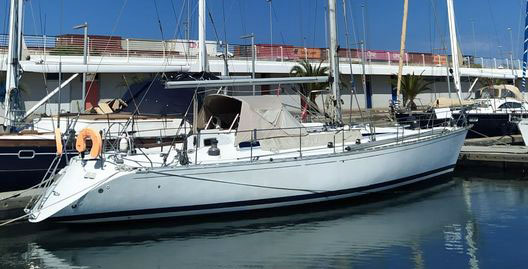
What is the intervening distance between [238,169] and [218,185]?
1.85 ft

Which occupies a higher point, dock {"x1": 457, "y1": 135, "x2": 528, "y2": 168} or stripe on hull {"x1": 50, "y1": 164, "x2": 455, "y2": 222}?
dock {"x1": 457, "y1": 135, "x2": 528, "y2": 168}

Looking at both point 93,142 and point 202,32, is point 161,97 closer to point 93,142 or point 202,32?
point 202,32

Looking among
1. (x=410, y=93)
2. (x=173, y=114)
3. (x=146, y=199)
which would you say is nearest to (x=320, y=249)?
(x=146, y=199)

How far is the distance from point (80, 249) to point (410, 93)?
30649 mm

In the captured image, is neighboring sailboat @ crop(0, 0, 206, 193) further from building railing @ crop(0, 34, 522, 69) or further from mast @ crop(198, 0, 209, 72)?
building railing @ crop(0, 34, 522, 69)

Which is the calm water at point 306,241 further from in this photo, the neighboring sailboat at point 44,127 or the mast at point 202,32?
the mast at point 202,32

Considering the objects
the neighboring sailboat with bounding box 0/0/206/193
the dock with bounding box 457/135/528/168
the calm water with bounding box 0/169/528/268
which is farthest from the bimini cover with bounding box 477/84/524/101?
Result: the neighboring sailboat with bounding box 0/0/206/193

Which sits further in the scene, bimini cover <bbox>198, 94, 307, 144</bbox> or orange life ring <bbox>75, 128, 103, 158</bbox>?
bimini cover <bbox>198, 94, 307, 144</bbox>

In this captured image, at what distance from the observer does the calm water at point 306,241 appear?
369 inches

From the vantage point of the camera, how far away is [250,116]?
1308cm

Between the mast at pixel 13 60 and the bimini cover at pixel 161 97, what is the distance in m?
3.35

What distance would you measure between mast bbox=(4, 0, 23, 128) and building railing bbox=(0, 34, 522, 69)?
675 cm

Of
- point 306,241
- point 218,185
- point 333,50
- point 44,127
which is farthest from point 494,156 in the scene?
point 44,127

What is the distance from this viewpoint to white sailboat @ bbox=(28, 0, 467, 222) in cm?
1094
